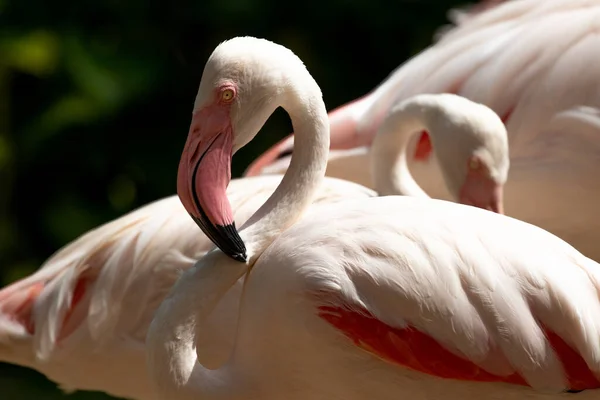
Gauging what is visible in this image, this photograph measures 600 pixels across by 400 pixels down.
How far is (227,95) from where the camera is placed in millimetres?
2615

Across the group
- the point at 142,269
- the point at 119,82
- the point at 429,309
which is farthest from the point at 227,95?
the point at 119,82

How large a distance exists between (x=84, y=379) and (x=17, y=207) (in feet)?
9.91

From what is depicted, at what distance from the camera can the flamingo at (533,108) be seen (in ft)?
11.7

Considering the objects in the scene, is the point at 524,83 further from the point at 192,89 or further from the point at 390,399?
the point at 192,89

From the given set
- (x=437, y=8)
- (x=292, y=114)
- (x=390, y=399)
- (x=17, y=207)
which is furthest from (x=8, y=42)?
(x=390, y=399)

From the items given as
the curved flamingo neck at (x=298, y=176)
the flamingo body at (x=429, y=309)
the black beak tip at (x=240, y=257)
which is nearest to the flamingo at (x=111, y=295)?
the curved flamingo neck at (x=298, y=176)

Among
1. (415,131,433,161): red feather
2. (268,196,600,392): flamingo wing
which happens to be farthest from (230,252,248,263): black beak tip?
(415,131,433,161): red feather

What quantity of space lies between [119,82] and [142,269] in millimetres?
2895

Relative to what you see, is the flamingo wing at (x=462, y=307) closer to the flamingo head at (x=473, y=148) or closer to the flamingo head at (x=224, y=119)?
the flamingo head at (x=224, y=119)

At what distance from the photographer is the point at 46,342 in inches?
131

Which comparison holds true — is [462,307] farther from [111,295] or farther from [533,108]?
[533,108]

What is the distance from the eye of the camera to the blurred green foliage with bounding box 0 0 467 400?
6000mm

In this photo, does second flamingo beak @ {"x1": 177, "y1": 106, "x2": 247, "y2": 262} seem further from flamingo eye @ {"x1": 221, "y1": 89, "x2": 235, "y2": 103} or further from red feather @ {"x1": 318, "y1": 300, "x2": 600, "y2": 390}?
red feather @ {"x1": 318, "y1": 300, "x2": 600, "y2": 390}

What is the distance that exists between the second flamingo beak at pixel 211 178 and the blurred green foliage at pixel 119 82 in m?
3.35
